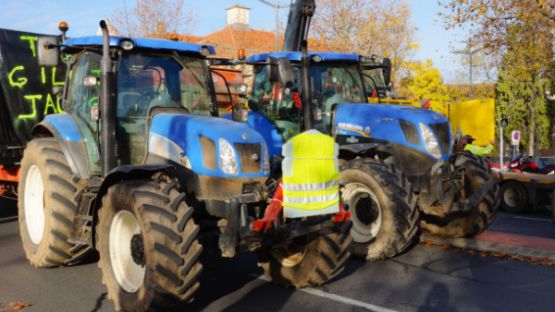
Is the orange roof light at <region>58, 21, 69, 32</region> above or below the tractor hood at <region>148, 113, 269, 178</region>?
above

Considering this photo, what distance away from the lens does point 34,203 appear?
25.3ft

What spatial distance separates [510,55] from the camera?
21750 mm

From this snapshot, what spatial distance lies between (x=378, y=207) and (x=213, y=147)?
9.58 feet

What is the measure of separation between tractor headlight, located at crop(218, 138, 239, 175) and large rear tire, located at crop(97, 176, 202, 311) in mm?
565

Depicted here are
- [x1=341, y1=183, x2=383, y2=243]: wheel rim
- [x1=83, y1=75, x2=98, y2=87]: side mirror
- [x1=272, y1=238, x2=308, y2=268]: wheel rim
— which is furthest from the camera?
[x1=341, y1=183, x2=383, y2=243]: wheel rim

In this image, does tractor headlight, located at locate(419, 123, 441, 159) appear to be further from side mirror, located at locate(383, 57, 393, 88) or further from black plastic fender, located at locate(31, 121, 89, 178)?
black plastic fender, located at locate(31, 121, 89, 178)

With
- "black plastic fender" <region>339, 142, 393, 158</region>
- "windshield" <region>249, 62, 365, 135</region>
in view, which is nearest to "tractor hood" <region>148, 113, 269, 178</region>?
"black plastic fender" <region>339, 142, 393, 158</region>

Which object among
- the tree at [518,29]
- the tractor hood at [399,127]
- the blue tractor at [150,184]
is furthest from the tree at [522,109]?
the blue tractor at [150,184]

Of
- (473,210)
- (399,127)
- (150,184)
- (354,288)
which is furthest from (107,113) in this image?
(473,210)

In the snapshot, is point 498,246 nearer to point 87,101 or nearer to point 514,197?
point 514,197

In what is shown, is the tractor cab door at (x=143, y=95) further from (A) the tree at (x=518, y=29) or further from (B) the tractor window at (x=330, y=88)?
(A) the tree at (x=518, y=29)

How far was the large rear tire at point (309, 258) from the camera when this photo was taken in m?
6.09

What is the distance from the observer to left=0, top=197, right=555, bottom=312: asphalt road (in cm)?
589

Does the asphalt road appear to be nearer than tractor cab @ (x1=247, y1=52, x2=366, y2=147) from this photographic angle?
Yes
